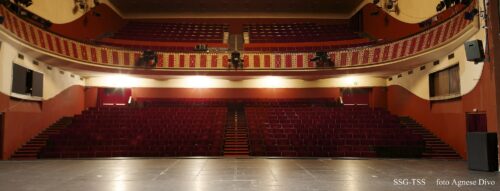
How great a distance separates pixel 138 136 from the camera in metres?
8.29

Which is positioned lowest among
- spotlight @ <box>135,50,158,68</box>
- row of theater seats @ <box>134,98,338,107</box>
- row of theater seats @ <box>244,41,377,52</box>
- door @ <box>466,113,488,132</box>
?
door @ <box>466,113,488,132</box>

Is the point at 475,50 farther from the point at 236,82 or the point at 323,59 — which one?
the point at 236,82

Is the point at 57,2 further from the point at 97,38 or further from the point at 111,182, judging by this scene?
the point at 111,182

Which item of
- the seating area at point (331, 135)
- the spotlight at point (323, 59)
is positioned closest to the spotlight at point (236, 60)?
the seating area at point (331, 135)

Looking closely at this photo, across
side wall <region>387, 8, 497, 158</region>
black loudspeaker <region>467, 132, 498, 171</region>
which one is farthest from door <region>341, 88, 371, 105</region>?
black loudspeaker <region>467, 132, 498, 171</region>

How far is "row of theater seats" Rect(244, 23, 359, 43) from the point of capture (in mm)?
11922

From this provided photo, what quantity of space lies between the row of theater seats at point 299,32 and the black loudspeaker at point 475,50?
6.44 metres

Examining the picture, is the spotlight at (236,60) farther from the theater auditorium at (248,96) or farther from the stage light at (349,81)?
the stage light at (349,81)

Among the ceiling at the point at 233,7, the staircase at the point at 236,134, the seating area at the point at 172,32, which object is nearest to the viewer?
the staircase at the point at 236,134

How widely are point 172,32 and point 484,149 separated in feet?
32.9

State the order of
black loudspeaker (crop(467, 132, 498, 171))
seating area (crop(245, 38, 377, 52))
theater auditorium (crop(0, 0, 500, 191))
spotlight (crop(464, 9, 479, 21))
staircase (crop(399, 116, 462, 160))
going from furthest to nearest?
seating area (crop(245, 38, 377, 52)) → staircase (crop(399, 116, 462, 160)) → spotlight (crop(464, 9, 479, 21)) → theater auditorium (crop(0, 0, 500, 191)) → black loudspeaker (crop(467, 132, 498, 171))

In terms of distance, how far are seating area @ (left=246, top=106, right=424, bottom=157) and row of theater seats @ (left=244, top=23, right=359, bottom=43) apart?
3.05 m

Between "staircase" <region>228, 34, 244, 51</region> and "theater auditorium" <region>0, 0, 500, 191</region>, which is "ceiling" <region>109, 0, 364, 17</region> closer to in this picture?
"theater auditorium" <region>0, 0, 500, 191</region>

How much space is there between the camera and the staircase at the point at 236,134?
8.27m
